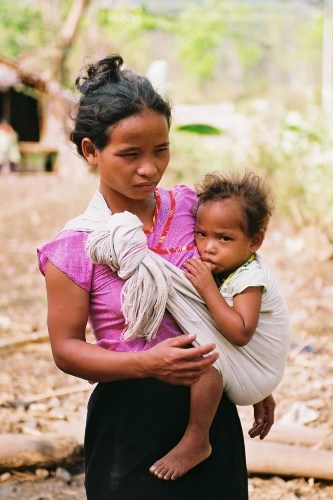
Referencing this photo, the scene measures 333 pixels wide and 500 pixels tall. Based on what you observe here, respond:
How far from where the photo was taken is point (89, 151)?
185 cm

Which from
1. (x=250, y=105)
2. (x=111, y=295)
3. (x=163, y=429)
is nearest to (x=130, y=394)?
(x=163, y=429)

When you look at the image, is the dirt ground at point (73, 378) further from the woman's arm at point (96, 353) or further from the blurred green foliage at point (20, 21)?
the blurred green foliage at point (20, 21)

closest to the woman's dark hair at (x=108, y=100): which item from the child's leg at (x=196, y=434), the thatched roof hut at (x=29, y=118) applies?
the child's leg at (x=196, y=434)

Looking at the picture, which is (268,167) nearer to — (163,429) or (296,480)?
(296,480)

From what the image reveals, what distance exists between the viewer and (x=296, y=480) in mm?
3186

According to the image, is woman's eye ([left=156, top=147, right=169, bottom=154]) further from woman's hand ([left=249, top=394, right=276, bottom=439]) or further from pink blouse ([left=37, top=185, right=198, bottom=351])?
woman's hand ([left=249, top=394, right=276, bottom=439])

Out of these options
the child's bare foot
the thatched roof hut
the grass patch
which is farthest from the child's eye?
the thatched roof hut

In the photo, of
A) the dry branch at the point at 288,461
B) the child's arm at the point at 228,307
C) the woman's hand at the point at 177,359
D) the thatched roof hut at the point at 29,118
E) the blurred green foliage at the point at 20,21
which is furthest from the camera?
the blurred green foliage at the point at 20,21

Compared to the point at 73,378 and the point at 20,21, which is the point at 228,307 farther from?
the point at 20,21

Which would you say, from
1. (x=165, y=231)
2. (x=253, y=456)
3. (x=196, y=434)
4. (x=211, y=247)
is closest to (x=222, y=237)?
(x=211, y=247)

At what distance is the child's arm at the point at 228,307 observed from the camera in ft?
5.85

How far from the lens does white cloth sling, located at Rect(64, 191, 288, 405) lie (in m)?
1.71

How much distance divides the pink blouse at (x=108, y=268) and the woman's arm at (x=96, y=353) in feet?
0.10

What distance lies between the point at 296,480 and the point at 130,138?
6.54ft
